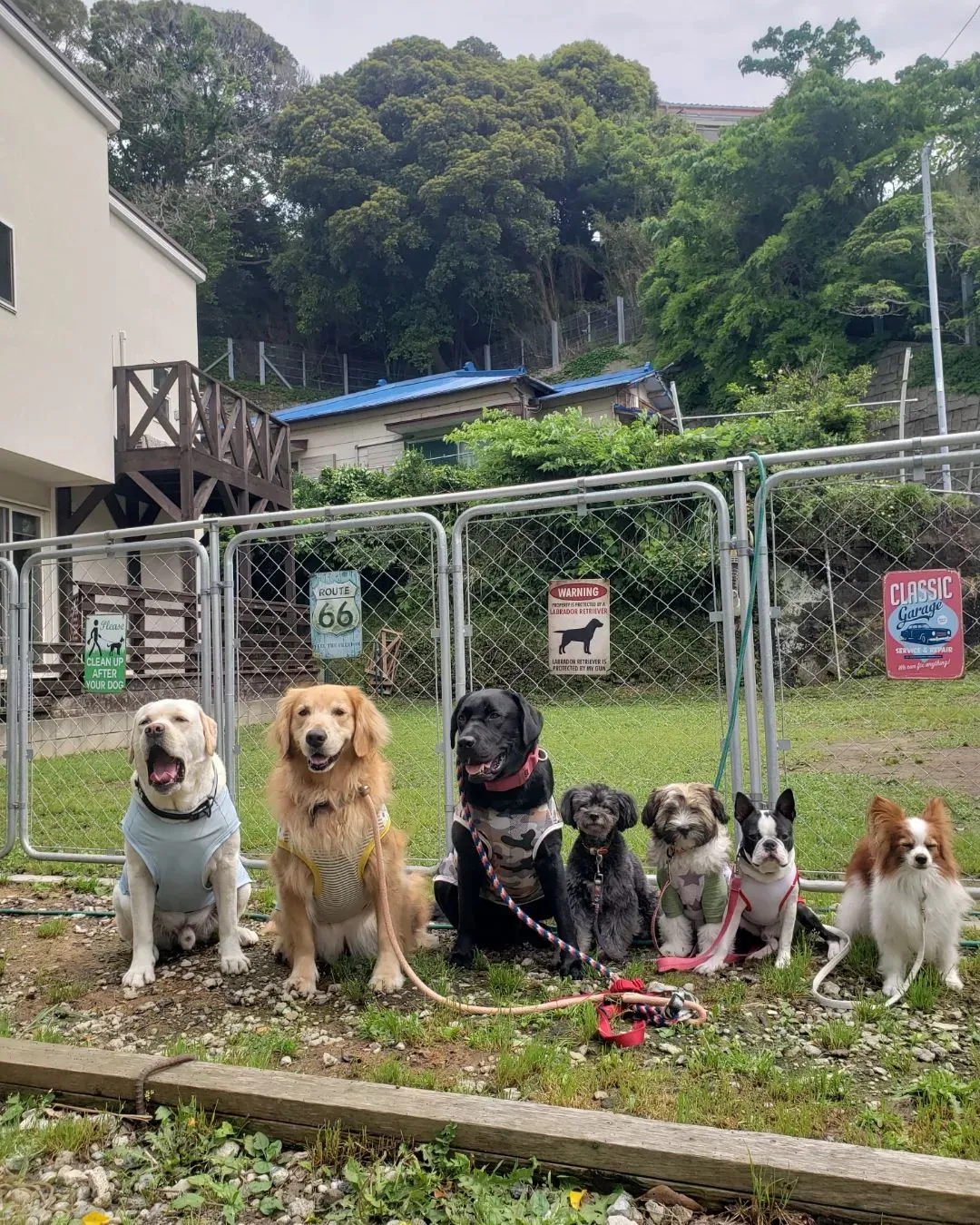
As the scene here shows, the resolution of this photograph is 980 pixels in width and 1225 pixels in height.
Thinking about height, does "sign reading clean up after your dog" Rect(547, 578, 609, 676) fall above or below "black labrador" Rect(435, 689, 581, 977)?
above

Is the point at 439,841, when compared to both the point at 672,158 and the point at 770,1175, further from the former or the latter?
the point at 672,158

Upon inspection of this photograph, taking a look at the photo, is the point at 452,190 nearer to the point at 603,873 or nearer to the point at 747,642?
the point at 747,642

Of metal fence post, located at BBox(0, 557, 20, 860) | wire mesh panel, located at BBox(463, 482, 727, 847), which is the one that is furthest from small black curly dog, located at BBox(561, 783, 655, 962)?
metal fence post, located at BBox(0, 557, 20, 860)

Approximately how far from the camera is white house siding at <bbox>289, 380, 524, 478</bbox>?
792 inches

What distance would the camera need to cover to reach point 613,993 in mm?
2797

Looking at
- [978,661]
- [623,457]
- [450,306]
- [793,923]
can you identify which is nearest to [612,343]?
[450,306]

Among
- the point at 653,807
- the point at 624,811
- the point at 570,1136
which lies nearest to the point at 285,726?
the point at 624,811

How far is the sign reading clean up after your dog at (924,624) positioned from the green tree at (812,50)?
26922 millimetres

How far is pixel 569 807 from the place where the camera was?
3.21m

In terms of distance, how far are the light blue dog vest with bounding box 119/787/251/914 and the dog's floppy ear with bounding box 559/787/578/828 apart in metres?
A: 1.32

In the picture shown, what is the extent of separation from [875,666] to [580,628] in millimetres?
3798

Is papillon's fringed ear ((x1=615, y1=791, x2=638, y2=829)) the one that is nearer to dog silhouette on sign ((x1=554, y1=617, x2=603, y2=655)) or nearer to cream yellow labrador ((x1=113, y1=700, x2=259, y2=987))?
dog silhouette on sign ((x1=554, y1=617, x2=603, y2=655))

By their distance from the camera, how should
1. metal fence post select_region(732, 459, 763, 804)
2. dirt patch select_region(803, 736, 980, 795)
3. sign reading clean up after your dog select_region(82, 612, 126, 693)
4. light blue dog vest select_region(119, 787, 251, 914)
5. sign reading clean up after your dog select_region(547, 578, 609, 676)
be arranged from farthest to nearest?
1. dirt patch select_region(803, 736, 980, 795)
2. sign reading clean up after your dog select_region(82, 612, 126, 693)
3. sign reading clean up after your dog select_region(547, 578, 609, 676)
4. metal fence post select_region(732, 459, 763, 804)
5. light blue dog vest select_region(119, 787, 251, 914)

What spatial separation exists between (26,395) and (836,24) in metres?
26.8
